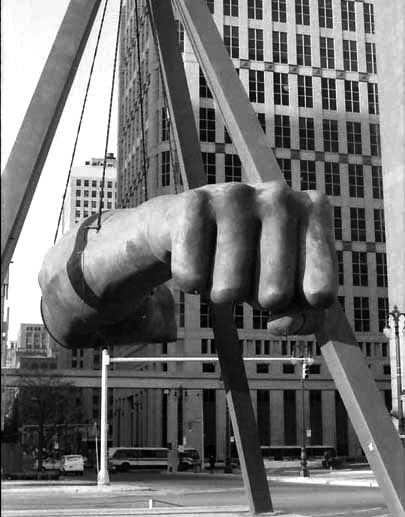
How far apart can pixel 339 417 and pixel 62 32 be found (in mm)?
81591

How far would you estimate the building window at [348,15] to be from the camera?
9050cm

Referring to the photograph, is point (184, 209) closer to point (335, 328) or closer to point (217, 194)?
point (217, 194)

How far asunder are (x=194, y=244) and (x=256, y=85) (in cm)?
8188

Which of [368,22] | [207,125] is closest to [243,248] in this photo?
[207,125]

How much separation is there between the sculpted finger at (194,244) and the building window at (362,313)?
81.5 meters

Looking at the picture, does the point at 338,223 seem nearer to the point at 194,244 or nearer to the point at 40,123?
the point at 40,123

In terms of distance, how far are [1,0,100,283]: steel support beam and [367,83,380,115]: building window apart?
274 ft

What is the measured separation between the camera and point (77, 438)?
3905 inches

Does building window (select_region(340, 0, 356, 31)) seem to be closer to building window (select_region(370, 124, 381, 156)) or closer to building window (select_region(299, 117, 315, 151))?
building window (select_region(370, 124, 381, 156))

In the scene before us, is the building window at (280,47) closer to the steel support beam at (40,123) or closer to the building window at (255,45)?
the building window at (255,45)

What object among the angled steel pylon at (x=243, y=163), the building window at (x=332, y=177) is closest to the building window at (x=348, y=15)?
the building window at (x=332, y=177)

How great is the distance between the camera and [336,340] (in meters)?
8.48

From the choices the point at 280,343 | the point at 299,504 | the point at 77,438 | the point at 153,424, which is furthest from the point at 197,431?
the point at 299,504

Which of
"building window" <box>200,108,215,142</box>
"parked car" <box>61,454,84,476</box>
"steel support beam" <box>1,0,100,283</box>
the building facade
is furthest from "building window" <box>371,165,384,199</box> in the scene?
"steel support beam" <box>1,0,100,283</box>
